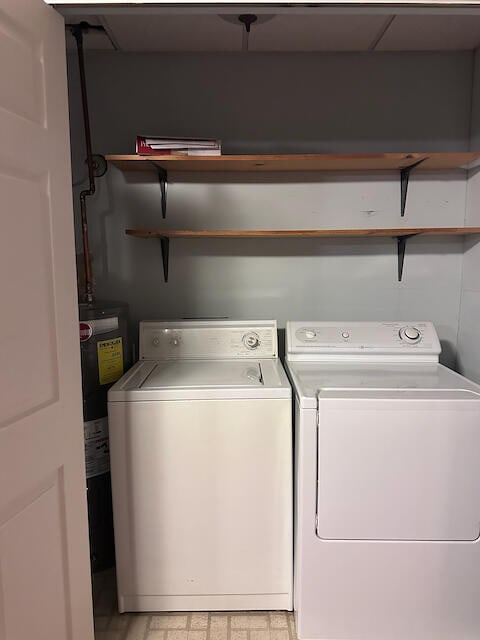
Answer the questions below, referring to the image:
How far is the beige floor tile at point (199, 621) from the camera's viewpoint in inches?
64.5

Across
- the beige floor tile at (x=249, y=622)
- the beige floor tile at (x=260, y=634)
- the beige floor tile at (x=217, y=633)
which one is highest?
the beige floor tile at (x=249, y=622)

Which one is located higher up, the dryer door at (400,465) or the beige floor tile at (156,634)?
the dryer door at (400,465)

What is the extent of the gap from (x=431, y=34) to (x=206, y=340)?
159 cm

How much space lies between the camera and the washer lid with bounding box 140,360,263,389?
161 cm

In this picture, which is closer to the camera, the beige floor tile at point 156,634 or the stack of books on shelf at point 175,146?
the beige floor tile at point 156,634

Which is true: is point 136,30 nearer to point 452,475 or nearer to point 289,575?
point 452,475

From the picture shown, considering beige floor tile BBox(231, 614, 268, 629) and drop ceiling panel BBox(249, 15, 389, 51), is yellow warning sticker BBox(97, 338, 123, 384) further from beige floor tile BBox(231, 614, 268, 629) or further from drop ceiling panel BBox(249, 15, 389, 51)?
drop ceiling panel BBox(249, 15, 389, 51)

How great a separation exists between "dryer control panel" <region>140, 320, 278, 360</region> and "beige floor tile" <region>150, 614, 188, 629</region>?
39.1 inches

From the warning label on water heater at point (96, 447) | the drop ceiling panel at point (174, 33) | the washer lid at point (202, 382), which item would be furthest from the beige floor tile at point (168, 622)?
the drop ceiling panel at point (174, 33)

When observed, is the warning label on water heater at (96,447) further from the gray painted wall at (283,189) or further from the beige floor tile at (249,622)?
the beige floor tile at (249,622)

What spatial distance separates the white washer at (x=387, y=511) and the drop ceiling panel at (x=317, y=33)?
4.59 ft

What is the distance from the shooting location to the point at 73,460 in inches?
49.9

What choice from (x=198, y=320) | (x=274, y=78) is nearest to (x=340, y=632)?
(x=198, y=320)

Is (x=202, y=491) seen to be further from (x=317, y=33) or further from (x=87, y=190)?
(x=317, y=33)
